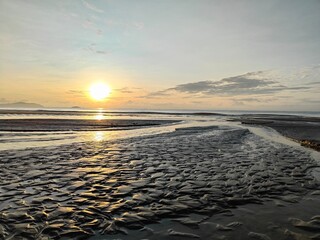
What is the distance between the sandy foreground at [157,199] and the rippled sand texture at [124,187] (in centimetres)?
3

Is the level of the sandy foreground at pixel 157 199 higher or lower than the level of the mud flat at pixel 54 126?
lower

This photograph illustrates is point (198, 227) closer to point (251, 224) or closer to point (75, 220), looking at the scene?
point (251, 224)

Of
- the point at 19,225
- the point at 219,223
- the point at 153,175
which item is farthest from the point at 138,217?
the point at 153,175

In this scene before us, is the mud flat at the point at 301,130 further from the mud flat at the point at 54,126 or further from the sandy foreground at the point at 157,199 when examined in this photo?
the mud flat at the point at 54,126

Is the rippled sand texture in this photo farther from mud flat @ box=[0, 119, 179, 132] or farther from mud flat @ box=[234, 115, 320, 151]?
mud flat @ box=[0, 119, 179, 132]

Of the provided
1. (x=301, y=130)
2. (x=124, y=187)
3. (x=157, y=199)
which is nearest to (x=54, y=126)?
(x=124, y=187)

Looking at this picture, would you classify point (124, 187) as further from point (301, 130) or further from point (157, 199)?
point (301, 130)

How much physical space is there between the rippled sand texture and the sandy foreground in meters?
0.03

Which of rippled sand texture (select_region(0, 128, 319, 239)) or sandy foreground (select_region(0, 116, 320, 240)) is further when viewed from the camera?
rippled sand texture (select_region(0, 128, 319, 239))

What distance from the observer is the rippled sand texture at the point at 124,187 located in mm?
7805

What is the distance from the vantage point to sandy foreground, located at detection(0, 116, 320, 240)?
7.31 metres

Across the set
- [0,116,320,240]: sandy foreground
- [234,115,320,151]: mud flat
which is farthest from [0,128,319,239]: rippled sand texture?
[234,115,320,151]: mud flat

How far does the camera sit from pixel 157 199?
996 centimetres

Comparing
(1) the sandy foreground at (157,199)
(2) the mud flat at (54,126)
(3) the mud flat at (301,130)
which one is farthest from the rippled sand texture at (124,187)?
(2) the mud flat at (54,126)
